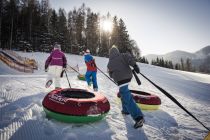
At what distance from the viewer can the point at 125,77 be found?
4.64 m

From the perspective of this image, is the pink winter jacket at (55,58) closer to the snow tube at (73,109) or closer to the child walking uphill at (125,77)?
the snow tube at (73,109)

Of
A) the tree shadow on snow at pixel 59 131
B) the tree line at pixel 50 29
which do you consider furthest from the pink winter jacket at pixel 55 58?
the tree line at pixel 50 29

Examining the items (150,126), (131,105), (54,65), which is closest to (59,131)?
(131,105)

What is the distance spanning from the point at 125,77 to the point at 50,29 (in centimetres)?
4282

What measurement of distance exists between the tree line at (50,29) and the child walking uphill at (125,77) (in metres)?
32.4

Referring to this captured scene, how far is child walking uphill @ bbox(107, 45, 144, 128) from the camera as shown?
14.7 feet

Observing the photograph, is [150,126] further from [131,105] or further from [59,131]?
[59,131]

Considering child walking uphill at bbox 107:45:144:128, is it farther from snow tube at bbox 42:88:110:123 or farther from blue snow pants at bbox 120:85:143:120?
snow tube at bbox 42:88:110:123

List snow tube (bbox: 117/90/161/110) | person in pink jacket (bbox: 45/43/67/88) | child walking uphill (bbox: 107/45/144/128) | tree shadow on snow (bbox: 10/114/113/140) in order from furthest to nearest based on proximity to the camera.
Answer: person in pink jacket (bbox: 45/43/67/88) < snow tube (bbox: 117/90/161/110) < child walking uphill (bbox: 107/45/144/128) < tree shadow on snow (bbox: 10/114/113/140)

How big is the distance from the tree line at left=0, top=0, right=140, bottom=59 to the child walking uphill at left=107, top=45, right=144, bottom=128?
1276 inches

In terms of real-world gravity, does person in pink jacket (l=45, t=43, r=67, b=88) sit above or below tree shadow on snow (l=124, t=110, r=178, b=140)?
above

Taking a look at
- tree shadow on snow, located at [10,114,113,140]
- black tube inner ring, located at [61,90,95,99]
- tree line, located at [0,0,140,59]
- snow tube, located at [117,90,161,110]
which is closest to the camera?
tree shadow on snow, located at [10,114,113,140]

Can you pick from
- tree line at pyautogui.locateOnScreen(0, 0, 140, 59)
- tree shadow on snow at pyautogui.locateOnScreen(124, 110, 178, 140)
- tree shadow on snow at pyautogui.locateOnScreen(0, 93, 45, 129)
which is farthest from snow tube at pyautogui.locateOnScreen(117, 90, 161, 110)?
tree line at pyautogui.locateOnScreen(0, 0, 140, 59)

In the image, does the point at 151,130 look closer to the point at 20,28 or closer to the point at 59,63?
the point at 59,63
